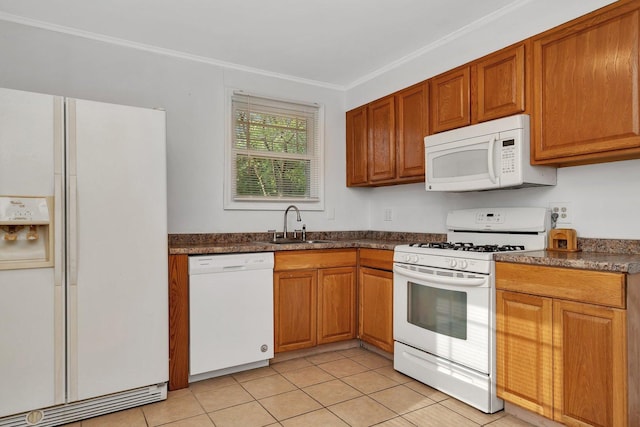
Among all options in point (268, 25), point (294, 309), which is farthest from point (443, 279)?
point (268, 25)

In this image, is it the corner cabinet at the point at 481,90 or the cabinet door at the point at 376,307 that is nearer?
the corner cabinet at the point at 481,90

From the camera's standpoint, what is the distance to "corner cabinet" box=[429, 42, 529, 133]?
247 cm

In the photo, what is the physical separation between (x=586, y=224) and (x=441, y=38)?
169 centimetres

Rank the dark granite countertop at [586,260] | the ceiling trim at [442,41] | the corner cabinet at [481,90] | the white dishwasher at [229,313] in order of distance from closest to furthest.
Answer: the dark granite countertop at [586,260], the corner cabinet at [481,90], the ceiling trim at [442,41], the white dishwasher at [229,313]

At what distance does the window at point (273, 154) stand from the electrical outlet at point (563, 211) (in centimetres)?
204

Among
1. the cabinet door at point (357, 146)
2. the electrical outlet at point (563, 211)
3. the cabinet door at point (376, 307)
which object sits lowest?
the cabinet door at point (376, 307)

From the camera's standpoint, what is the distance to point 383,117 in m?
3.57

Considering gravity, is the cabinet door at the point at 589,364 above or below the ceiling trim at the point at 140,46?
below

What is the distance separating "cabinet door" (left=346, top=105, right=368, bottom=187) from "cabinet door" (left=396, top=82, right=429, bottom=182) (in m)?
0.48

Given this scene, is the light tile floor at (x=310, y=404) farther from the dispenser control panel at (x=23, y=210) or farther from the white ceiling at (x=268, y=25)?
the white ceiling at (x=268, y=25)

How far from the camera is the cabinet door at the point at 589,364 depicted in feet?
5.78

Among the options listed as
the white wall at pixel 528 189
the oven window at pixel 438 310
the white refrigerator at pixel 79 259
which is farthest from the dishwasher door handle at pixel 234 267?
the white wall at pixel 528 189

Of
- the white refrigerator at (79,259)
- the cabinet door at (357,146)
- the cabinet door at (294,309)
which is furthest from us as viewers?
the cabinet door at (357,146)

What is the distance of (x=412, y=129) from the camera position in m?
3.26
